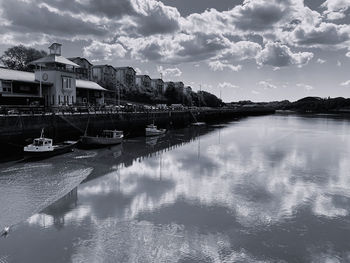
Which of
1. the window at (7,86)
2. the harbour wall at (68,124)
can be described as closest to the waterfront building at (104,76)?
the harbour wall at (68,124)

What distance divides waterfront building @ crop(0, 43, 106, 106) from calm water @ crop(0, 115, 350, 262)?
861 inches

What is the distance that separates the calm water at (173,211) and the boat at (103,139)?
8041mm

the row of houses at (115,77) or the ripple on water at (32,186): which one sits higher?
the row of houses at (115,77)

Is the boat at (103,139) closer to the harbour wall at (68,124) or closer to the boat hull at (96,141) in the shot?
the boat hull at (96,141)

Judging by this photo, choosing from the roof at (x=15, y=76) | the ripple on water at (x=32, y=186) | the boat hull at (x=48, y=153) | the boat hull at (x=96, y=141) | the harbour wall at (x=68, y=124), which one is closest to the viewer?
the ripple on water at (x=32, y=186)

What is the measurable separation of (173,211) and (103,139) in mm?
26573

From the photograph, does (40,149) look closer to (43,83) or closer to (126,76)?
(43,83)

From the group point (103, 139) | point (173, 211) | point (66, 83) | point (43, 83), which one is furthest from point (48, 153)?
point (66, 83)

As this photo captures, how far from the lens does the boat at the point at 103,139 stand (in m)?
41.8

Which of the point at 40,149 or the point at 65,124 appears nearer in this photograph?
the point at 40,149

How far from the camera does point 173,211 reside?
1909 cm

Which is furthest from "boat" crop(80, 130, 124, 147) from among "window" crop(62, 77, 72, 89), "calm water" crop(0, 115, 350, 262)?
"window" crop(62, 77, 72, 89)

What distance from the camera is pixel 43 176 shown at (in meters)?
26.4

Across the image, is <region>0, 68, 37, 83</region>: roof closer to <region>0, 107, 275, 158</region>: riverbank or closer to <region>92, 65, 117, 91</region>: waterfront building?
<region>0, 107, 275, 158</region>: riverbank
